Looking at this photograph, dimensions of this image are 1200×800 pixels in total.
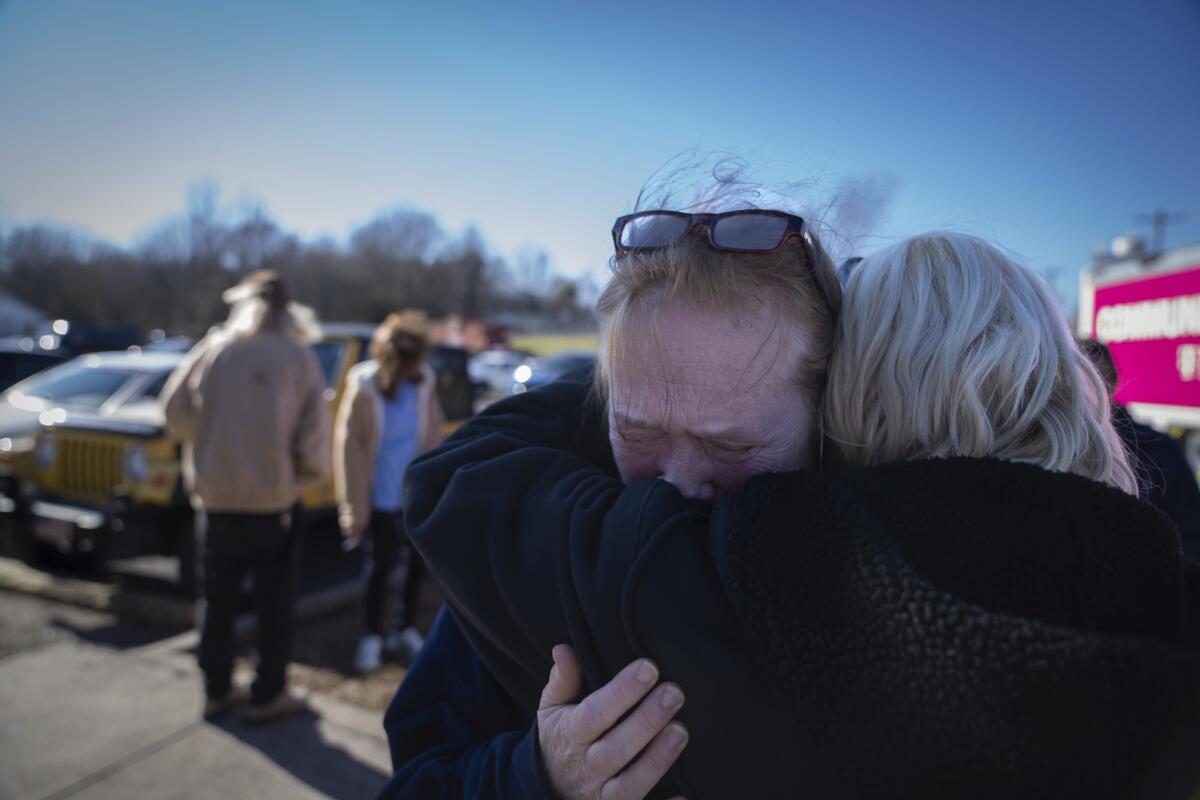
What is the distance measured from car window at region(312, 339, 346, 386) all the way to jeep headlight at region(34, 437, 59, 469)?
194 centimetres

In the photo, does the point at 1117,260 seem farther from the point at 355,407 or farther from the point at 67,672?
the point at 67,672

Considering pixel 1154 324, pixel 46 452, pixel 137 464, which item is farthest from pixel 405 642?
pixel 1154 324

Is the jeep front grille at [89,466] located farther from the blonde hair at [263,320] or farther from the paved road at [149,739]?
the blonde hair at [263,320]

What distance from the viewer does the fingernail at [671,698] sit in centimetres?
81

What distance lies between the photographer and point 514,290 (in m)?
81.7

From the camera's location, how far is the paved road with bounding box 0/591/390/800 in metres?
3.04

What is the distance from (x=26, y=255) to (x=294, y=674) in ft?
212

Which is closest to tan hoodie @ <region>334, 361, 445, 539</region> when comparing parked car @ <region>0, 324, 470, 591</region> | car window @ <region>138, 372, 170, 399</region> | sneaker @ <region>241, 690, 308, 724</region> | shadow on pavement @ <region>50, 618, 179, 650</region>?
parked car @ <region>0, 324, 470, 591</region>

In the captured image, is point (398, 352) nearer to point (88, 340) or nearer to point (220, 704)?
point (220, 704)

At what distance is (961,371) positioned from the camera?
3.15ft

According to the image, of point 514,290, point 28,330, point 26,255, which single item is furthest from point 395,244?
point 28,330

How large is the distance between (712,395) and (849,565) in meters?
0.45

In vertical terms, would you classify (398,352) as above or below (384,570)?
above

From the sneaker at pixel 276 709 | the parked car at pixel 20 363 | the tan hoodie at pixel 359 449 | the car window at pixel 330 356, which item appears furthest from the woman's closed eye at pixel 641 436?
the parked car at pixel 20 363
